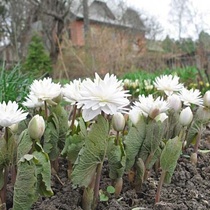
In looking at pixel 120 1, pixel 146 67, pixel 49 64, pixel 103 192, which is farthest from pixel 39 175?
pixel 120 1

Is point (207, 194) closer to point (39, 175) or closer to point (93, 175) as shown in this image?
point (93, 175)

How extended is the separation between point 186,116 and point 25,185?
2.10ft

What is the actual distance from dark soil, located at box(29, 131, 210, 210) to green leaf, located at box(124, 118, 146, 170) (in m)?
0.11

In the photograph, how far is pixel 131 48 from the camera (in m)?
10.5

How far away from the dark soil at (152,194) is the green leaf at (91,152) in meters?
0.10

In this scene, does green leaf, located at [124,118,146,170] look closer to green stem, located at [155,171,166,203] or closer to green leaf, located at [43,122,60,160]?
green stem, located at [155,171,166,203]

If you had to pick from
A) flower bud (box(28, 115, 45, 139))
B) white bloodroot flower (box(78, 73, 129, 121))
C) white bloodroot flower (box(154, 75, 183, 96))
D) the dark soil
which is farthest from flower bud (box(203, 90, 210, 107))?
flower bud (box(28, 115, 45, 139))

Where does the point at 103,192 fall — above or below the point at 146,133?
below

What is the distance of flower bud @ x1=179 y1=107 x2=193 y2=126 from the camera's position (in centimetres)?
125

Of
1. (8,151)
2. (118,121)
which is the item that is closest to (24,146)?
(8,151)

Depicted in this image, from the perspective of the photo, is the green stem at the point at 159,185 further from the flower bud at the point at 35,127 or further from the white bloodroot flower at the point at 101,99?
the flower bud at the point at 35,127

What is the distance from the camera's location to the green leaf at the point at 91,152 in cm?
95

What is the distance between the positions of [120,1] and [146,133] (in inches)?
582

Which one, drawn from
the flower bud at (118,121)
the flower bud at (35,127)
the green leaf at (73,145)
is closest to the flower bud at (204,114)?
the flower bud at (118,121)
